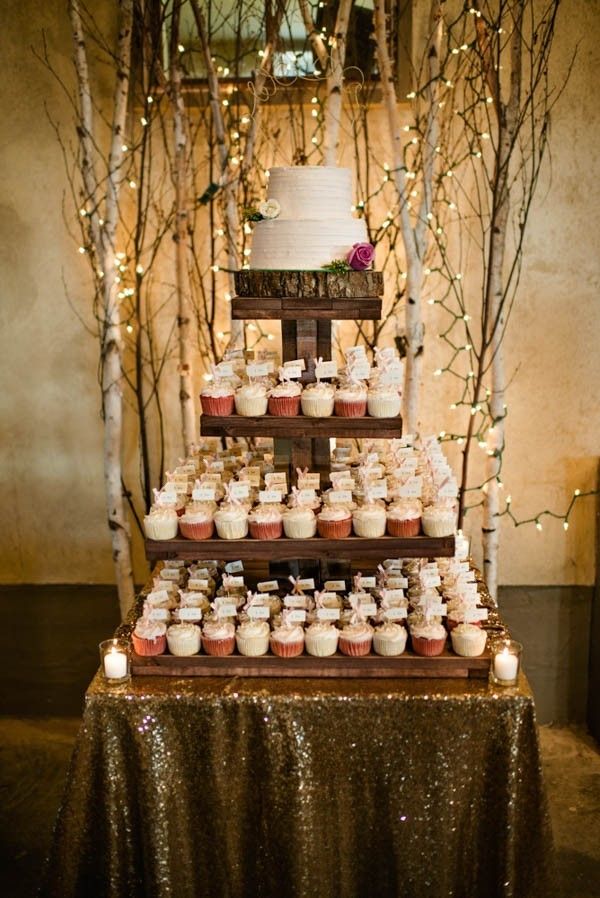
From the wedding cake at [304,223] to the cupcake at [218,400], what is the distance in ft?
1.21

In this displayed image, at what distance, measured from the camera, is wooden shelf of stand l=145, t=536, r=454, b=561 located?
7.67 ft

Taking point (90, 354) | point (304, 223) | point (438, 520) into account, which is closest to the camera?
point (438, 520)

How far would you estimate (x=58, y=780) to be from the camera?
372cm

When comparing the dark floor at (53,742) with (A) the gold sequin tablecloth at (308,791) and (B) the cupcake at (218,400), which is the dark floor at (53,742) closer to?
(A) the gold sequin tablecloth at (308,791)

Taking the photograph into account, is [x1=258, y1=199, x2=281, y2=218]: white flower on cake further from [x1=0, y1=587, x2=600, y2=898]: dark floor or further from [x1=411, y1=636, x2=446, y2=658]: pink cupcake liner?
[x1=0, y1=587, x2=600, y2=898]: dark floor

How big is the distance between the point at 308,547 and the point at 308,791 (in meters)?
0.65

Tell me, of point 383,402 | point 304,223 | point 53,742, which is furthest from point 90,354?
point 383,402

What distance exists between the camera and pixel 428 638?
2.34 meters

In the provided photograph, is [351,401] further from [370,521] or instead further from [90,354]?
[90,354]

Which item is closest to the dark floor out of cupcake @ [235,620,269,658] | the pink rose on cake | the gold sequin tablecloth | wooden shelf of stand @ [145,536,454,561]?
the gold sequin tablecloth

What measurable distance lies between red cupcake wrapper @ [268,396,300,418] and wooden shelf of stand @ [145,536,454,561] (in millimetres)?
336

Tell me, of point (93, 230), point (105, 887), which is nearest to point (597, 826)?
point (105, 887)

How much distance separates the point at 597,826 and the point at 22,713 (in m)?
2.67

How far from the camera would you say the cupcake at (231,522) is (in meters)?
2.35
